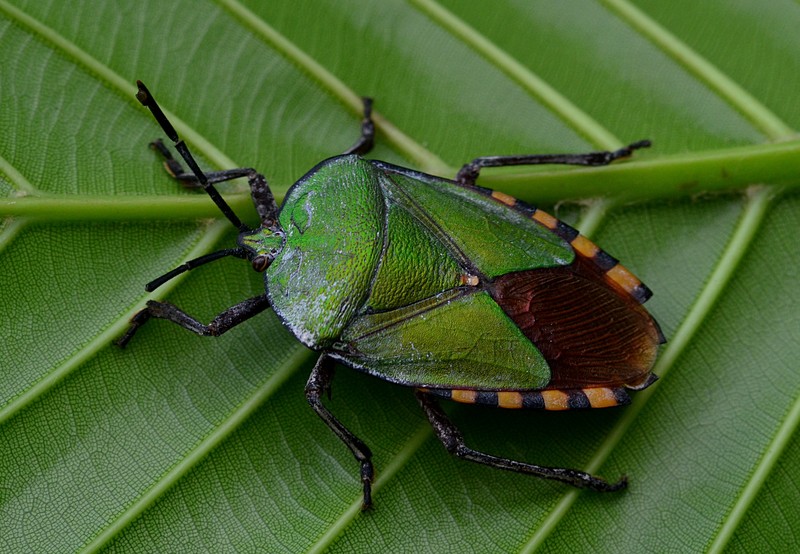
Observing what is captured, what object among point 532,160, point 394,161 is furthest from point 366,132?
point 532,160

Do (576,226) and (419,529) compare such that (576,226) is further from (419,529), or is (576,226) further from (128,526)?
(128,526)

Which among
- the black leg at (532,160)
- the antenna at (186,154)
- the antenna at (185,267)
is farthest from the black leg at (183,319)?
the black leg at (532,160)

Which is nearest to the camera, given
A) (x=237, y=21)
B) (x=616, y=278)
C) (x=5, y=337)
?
(x=5, y=337)

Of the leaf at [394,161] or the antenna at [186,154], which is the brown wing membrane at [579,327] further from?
the antenna at [186,154]

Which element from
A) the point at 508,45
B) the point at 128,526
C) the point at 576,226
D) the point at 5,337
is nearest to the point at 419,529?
the point at 128,526

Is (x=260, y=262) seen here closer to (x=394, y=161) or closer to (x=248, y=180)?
(x=248, y=180)

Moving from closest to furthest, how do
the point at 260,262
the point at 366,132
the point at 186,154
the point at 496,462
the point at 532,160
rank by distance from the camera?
the point at 186,154 → the point at 260,262 → the point at 496,462 → the point at 532,160 → the point at 366,132

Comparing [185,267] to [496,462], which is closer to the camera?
[185,267]
